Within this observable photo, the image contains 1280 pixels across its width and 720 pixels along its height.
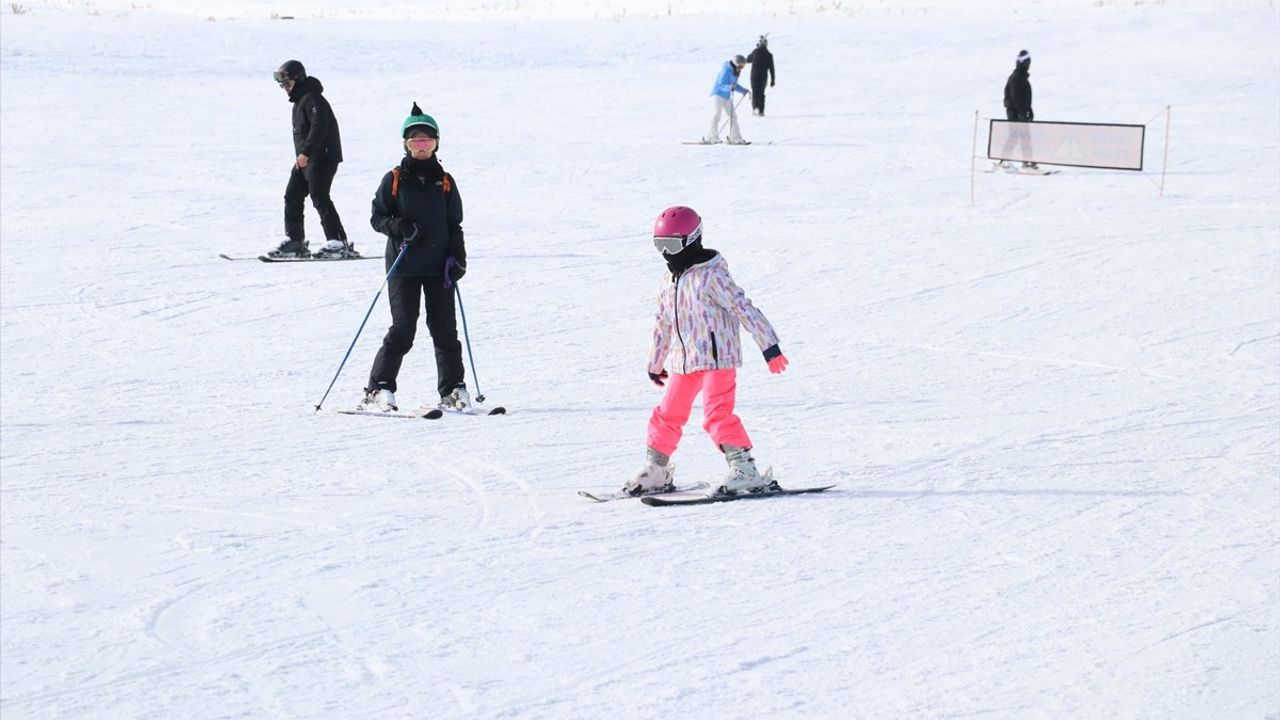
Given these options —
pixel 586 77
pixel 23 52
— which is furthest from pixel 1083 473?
pixel 23 52

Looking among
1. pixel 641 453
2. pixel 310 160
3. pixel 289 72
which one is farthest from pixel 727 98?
pixel 641 453

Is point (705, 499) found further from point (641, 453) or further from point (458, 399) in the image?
point (458, 399)

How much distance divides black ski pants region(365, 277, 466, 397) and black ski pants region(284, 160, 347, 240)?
169 inches

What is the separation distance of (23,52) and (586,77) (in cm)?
1048

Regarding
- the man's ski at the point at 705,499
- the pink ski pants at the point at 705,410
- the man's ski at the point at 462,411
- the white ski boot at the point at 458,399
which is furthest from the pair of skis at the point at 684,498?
the white ski boot at the point at 458,399

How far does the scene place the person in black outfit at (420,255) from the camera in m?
7.65

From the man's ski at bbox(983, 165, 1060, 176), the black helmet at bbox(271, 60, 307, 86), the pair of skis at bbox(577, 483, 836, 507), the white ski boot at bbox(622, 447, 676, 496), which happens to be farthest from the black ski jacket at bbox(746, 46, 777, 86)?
the white ski boot at bbox(622, 447, 676, 496)

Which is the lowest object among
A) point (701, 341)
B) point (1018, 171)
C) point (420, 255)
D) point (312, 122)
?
point (1018, 171)

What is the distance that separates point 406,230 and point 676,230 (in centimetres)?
219

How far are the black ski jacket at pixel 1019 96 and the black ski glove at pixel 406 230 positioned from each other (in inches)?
511

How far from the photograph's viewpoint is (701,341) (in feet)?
19.5

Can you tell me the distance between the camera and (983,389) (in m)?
8.44

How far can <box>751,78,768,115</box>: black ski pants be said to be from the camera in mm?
24453

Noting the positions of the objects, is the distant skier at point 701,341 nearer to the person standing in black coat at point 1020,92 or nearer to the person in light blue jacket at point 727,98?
the person standing in black coat at point 1020,92
